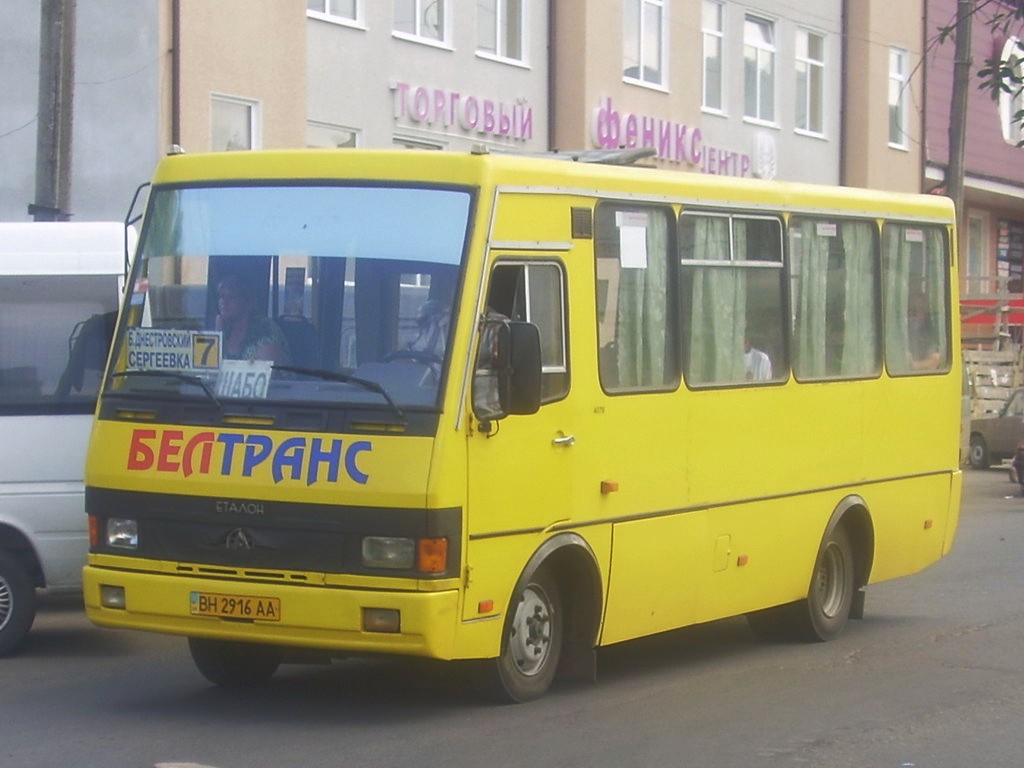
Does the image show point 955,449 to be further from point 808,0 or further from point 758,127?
point 808,0

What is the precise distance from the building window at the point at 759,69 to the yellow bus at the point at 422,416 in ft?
76.4

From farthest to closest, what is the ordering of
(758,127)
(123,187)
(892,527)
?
(758,127) < (123,187) < (892,527)

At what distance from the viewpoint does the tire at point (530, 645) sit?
9.12 meters

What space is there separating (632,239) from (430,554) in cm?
253

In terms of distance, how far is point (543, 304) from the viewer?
30.7 ft

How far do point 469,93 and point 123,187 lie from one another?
6.56 m

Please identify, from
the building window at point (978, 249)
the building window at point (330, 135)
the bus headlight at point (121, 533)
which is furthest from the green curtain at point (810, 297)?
the building window at point (978, 249)

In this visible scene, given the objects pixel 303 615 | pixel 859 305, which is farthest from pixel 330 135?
pixel 303 615

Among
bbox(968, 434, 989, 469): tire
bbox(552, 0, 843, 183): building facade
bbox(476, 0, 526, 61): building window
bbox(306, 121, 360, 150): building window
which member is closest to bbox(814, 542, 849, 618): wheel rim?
bbox(306, 121, 360, 150): building window

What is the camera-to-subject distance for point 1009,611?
1354cm

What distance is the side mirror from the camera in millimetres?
8719

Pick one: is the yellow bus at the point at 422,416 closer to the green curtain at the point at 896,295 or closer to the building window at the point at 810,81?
the green curtain at the point at 896,295

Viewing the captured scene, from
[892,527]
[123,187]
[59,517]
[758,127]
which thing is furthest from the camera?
[758,127]

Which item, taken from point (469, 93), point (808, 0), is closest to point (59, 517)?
point (469, 93)
